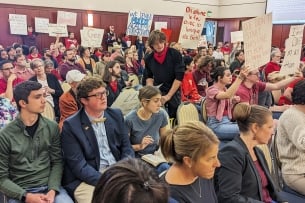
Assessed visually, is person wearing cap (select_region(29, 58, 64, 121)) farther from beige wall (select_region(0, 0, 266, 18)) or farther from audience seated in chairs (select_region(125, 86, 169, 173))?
beige wall (select_region(0, 0, 266, 18))

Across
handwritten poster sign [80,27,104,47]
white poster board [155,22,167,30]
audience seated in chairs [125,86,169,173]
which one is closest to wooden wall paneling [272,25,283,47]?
white poster board [155,22,167,30]

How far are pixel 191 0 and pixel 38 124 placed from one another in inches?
557

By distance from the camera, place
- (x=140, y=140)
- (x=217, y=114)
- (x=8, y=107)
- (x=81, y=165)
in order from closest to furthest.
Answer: (x=81, y=165) < (x=140, y=140) < (x=8, y=107) < (x=217, y=114)

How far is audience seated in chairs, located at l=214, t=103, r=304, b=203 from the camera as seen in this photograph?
1.92m

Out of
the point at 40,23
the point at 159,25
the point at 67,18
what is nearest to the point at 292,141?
the point at 40,23

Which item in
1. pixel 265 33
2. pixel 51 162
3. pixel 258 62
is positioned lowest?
pixel 51 162

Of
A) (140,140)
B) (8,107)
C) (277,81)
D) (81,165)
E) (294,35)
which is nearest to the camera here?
(81,165)

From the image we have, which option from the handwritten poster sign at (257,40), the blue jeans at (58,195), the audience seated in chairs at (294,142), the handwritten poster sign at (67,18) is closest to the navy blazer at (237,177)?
the audience seated in chairs at (294,142)

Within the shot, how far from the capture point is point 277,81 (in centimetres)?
432

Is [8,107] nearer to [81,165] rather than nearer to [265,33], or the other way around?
[81,165]

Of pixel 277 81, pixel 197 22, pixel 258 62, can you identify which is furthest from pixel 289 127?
pixel 197 22

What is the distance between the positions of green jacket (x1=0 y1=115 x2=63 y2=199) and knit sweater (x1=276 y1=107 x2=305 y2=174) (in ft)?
5.36

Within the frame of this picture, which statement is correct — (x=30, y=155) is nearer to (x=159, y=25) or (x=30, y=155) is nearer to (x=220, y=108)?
(x=220, y=108)

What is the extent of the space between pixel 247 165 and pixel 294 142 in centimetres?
60
